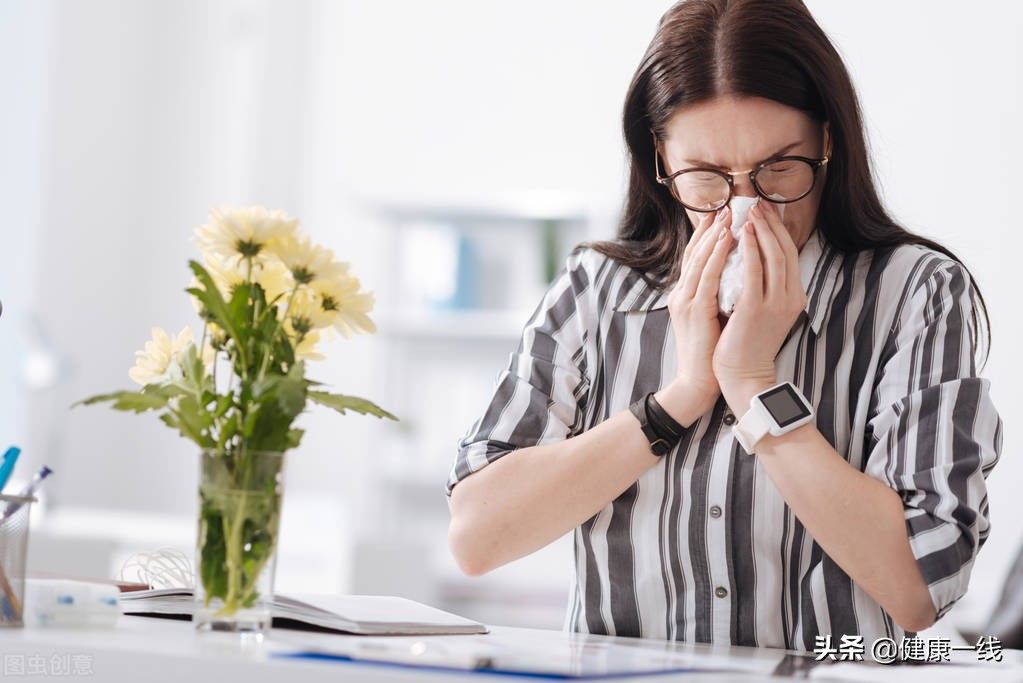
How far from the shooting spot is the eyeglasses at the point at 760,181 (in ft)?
4.42

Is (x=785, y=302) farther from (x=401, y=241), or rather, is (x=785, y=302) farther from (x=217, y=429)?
(x=401, y=241)

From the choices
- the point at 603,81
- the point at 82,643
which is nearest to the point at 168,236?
the point at 603,81

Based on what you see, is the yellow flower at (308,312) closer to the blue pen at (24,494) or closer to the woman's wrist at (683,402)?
the blue pen at (24,494)

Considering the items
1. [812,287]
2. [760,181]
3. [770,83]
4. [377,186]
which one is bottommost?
[812,287]

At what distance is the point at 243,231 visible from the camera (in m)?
1.02

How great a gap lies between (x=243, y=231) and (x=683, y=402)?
1.66ft

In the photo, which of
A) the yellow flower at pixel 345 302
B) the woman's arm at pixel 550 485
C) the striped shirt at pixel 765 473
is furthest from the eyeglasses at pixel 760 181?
the yellow flower at pixel 345 302

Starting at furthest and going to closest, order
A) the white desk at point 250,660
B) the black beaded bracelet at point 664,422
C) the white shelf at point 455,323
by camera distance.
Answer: the white shelf at point 455,323 → the black beaded bracelet at point 664,422 → the white desk at point 250,660

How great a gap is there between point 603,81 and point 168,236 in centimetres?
176

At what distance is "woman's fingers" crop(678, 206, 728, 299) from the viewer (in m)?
1.36

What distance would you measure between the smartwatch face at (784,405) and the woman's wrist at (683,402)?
87mm

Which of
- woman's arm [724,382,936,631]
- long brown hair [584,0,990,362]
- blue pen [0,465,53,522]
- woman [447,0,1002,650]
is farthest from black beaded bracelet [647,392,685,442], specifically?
blue pen [0,465,53,522]

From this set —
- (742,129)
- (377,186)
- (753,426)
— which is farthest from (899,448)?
(377,186)

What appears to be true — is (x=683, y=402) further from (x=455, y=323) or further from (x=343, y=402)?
(x=455, y=323)
